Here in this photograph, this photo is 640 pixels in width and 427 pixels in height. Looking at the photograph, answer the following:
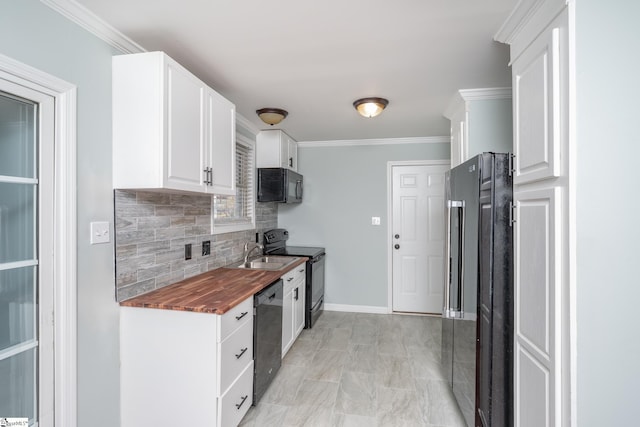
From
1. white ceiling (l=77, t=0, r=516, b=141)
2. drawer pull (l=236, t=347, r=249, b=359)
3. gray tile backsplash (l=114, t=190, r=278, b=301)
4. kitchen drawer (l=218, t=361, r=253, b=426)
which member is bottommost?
kitchen drawer (l=218, t=361, r=253, b=426)

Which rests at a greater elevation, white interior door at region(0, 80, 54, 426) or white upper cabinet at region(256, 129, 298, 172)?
white upper cabinet at region(256, 129, 298, 172)

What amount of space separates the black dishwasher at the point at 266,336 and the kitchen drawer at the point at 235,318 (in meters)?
0.07

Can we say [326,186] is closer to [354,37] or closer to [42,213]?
[354,37]

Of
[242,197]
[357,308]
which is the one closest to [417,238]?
[357,308]

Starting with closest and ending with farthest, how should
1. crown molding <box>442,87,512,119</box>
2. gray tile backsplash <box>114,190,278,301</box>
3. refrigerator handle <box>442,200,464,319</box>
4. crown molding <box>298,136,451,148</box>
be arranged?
gray tile backsplash <box>114,190,278,301</box>
refrigerator handle <box>442,200,464,319</box>
crown molding <box>442,87,512,119</box>
crown molding <box>298,136,451,148</box>

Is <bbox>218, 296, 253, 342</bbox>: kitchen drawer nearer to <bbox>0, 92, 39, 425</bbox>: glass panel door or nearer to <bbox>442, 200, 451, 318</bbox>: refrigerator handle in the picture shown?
<bbox>0, 92, 39, 425</bbox>: glass panel door

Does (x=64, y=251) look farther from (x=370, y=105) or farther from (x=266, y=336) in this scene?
(x=370, y=105)

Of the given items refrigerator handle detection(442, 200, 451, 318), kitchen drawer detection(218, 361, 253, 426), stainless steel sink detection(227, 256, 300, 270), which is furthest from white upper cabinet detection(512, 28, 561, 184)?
stainless steel sink detection(227, 256, 300, 270)

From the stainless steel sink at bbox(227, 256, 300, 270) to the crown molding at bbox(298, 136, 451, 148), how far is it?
5.71ft

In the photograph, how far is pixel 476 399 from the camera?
6.00 feet

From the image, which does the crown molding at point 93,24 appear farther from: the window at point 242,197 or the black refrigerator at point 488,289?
the black refrigerator at point 488,289

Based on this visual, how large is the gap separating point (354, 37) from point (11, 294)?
2.08m

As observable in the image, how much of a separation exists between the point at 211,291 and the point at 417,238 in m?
3.00

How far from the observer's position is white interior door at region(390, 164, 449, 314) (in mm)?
4258
